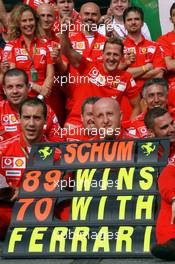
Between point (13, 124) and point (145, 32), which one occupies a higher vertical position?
point (145, 32)

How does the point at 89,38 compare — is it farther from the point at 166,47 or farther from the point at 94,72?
the point at 166,47

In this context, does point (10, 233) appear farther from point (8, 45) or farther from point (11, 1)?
point (11, 1)

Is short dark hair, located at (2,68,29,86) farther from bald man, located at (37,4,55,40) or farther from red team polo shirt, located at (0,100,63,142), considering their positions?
bald man, located at (37,4,55,40)

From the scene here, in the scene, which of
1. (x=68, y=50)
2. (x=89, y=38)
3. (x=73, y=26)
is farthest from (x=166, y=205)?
(x=73, y=26)

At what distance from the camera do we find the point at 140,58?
9.30 meters

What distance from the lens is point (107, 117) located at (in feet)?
23.3

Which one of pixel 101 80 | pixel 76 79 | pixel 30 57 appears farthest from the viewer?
pixel 30 57

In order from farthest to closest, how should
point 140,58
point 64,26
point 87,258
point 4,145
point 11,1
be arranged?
point 11,1
point 140,58
point 64,26
point 4,145
point 87,258

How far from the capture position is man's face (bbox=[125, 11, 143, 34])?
9.16 metres

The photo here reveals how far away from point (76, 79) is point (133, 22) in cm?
95

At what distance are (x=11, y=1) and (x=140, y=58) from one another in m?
3.01

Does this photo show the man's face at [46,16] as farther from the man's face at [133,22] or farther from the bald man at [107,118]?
the bald man at [107,118]

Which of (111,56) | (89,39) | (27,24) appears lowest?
(111,56)

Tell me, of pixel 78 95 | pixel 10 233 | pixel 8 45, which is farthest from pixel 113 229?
pixel 8 45
